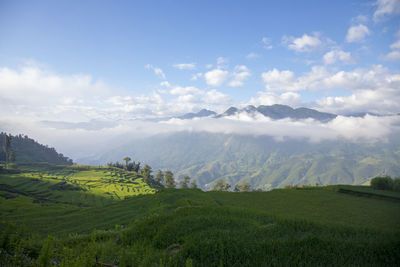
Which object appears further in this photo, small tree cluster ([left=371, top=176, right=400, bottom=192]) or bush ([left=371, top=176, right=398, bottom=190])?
bush ([left=371, top=176, right=398, bottom=190])

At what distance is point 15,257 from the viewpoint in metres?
6.14

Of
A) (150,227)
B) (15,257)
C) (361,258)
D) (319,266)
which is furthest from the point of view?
(150,227)

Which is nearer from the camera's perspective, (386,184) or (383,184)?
(386,184)

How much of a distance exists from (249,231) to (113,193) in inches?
3994

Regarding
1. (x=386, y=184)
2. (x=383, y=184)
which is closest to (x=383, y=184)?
Result: (x=383, y=184)

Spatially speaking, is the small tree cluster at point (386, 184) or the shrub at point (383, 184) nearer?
the small tree cluster at point (386, 184)

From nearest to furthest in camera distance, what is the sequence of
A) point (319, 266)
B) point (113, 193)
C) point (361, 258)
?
point (319, 266)
point (361, 258)
point (113, 193)

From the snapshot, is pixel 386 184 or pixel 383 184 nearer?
pixel 386 184

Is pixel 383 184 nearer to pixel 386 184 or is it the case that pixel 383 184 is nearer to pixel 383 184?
pixel 383 184

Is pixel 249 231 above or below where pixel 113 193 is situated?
above

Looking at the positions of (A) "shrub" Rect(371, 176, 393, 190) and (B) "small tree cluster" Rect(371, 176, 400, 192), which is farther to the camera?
(A) "shrub" Rect(371, 176, 393, 190)

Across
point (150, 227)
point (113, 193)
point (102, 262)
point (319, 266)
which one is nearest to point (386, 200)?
point (319, 266)

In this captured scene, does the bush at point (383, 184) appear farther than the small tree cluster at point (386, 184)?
Yes

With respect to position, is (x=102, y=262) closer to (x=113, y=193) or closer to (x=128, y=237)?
(x=128, y=237)
